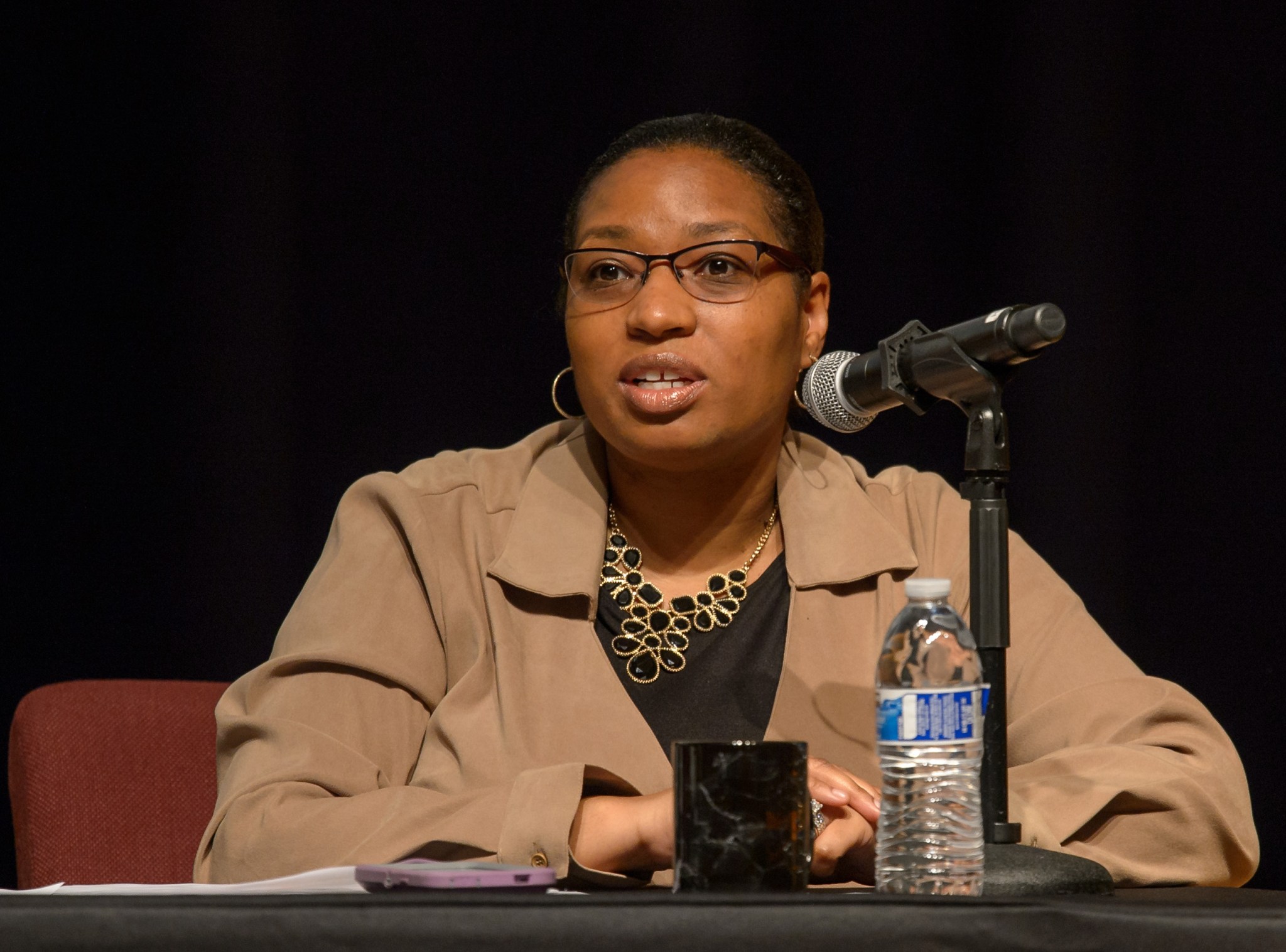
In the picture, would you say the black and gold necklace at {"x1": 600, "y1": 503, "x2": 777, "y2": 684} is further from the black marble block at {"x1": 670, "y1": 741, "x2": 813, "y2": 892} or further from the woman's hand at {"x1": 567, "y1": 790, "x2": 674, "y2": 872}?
the black marble block at {"x1": 670, "y1": 741, "x2": 813, "y2": 892}

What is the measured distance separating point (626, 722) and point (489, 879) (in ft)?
2.38

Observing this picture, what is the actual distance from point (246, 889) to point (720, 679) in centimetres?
85

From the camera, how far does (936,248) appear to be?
269 centimetres

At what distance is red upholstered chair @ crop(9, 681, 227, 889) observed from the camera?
5.85 feet

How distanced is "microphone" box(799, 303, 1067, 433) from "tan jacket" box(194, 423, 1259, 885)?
38 cm

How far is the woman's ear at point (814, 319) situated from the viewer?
189 centimetres

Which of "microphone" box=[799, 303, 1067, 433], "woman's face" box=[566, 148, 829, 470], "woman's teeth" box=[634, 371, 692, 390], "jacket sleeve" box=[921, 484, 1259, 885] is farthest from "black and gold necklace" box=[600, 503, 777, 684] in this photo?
"microphone" box=[799, 303, 1067, 433]

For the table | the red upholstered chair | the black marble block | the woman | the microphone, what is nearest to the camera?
the table

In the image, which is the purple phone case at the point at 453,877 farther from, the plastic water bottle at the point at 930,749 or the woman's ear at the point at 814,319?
the woman's ear at the point at 814,319

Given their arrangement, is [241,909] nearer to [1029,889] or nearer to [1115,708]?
[1029,889]

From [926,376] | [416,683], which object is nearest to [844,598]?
[416,683]

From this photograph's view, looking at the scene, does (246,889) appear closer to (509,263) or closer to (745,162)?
(745,162)

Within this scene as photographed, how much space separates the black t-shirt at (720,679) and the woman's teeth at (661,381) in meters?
0.27

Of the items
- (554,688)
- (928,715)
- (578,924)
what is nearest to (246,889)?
(578,924)
